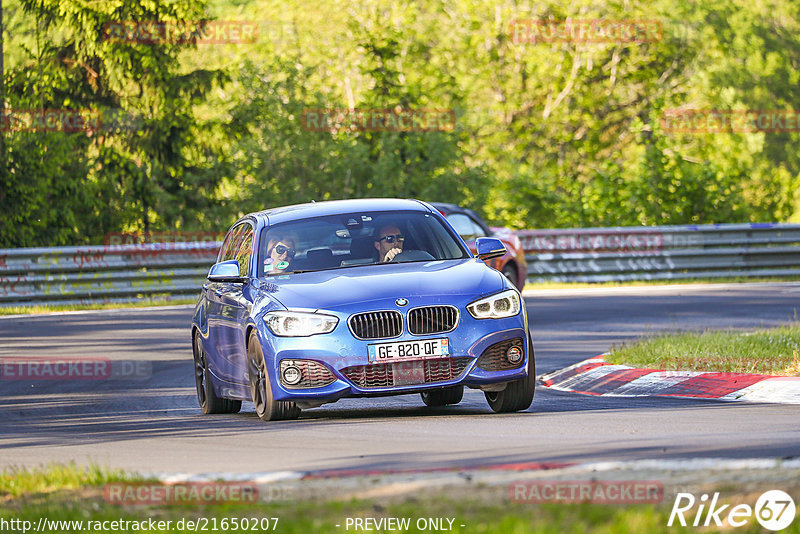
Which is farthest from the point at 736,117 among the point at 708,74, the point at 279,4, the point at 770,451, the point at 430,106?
the point at 770,451

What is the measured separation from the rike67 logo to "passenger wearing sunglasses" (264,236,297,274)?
5549 millimetres

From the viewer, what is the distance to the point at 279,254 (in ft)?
35.6

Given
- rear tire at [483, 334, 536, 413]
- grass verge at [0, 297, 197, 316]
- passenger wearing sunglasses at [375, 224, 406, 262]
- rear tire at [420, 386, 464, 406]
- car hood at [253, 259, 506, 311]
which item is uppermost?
passenger wearing sunglasses at [375, 224, 406, 262]

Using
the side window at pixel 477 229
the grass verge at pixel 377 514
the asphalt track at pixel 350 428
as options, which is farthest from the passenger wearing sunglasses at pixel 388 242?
the side window at pixel 477 229

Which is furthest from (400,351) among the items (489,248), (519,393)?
(489,248)

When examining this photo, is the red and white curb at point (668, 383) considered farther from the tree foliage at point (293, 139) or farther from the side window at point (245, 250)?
the tree foliage at point (293, 139)

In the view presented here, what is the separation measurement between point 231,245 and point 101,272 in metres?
13.3

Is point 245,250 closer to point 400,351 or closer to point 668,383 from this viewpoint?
point 400,351

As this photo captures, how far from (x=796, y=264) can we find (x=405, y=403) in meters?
17.9

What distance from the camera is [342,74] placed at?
46.2 m

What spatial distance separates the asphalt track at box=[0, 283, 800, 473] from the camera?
24.2 ft

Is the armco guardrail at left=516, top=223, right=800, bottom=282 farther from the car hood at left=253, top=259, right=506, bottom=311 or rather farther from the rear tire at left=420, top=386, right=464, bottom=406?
the car hood at left=253, top=259, right=506, bottom=311

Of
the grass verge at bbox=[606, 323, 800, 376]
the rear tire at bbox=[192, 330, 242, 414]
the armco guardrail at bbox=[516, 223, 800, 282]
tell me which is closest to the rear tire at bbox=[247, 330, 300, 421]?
the rear tire at bbox=[192, 330, 242, 414]

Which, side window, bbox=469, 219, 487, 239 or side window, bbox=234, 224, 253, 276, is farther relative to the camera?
side window, bbox=469, 219, 487, 239
